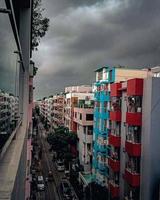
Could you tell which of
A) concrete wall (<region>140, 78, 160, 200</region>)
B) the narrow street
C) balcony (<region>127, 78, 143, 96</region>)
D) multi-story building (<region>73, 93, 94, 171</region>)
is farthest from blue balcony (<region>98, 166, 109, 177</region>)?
balcony (<region>127, 78, 143, 96</region>)

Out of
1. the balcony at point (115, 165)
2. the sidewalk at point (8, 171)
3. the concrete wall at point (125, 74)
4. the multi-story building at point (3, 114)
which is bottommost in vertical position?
the balcony at point (115, 165)

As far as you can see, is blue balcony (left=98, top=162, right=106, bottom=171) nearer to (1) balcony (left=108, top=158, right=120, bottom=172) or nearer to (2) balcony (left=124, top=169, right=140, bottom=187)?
(1) balcony (left=108, top=158, right=120, bottom=172)

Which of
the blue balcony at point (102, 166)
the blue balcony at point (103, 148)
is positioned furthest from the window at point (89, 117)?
the blue balcony at point (102, 166)

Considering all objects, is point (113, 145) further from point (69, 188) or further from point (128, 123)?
point (69, 188)

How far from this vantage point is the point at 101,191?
19.9 meters

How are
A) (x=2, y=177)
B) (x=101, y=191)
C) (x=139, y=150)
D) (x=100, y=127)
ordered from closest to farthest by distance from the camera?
(x=2, y=177) → (x=139, y=150) → (x=101, y=191) → (x=100, y=127)

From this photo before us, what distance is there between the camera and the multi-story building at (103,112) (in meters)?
22.6

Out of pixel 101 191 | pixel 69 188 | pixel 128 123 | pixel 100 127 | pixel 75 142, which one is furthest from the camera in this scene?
pixel 75 142

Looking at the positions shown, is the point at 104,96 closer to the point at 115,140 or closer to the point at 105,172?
the point at 105,172

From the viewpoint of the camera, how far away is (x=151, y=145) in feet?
46.3

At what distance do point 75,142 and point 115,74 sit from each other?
13.8 meters

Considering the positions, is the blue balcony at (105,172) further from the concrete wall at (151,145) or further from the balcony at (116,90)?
the concrete wall at (151,145)

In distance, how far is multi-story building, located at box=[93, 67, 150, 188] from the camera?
888 inches

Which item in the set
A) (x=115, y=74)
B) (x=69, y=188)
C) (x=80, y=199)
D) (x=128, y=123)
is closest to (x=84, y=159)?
(x=69, y=188)
